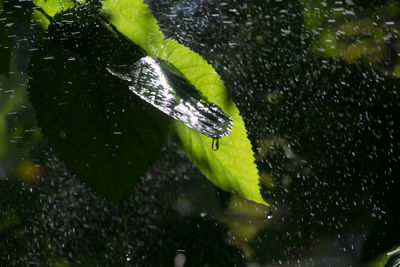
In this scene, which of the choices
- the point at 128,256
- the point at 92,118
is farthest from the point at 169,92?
the point at 128,256

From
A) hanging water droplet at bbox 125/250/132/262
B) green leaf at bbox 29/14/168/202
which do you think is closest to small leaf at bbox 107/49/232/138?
green leaf at bbox 29/14/168/202

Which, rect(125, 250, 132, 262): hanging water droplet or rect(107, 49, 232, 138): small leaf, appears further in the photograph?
rect(125, 250, 132, 262): hanging water droplet

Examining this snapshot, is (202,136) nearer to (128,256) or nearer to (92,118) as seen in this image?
(92,118)

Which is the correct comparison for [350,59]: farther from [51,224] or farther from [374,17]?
[51,224]

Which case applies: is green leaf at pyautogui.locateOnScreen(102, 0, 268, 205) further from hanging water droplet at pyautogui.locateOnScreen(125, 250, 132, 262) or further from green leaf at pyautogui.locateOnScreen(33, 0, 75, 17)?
hanging water droplet at pyautogui.locateOnScreen(125, 250, 132, 262)

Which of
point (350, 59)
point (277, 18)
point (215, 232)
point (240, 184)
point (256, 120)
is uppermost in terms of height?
point (240, 184)

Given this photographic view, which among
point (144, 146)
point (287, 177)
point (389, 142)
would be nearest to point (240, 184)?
point (144, 146)
